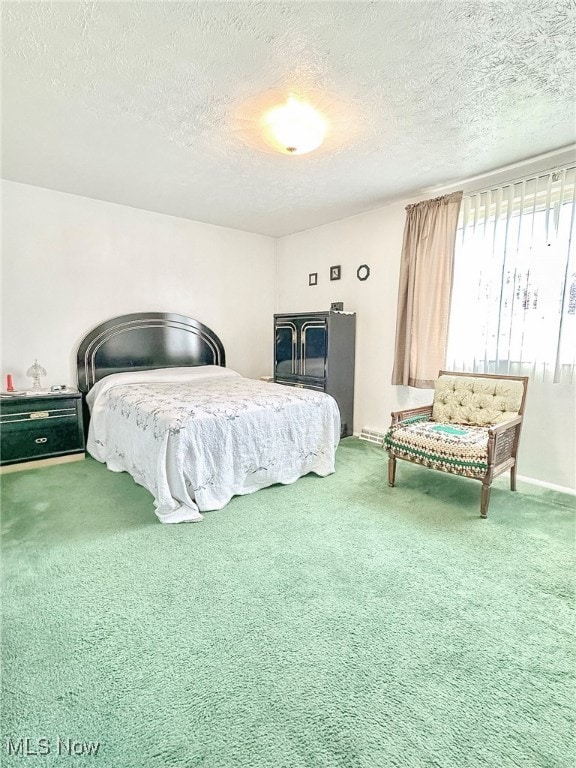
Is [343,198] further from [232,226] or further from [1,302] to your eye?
[1,302]

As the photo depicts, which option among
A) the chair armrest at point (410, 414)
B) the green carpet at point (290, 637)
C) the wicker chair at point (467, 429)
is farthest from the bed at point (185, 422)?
the wicker chair at point (467, 429)

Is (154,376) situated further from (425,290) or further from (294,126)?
(425,290)

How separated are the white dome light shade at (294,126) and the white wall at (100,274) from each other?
7.64ft

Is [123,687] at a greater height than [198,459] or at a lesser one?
lesser

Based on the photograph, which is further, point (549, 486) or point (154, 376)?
point (154, 376)

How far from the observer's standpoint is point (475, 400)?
3156 millimetres

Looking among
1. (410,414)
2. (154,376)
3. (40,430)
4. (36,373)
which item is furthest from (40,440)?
(410,414)

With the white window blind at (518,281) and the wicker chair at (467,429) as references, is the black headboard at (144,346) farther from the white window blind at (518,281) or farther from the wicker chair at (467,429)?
the white window blind at (518,281)

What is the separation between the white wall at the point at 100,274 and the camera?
3.66 meters

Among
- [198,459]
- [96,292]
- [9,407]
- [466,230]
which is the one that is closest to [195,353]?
[96,292]

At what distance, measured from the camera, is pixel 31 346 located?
377 cm

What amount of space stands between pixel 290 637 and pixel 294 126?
2.76 meters

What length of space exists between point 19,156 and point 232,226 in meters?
2.40

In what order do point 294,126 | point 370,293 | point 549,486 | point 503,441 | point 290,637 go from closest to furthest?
point 290,637 < point 294,126 < point 503,441 < point 549,486 < point 370,293
